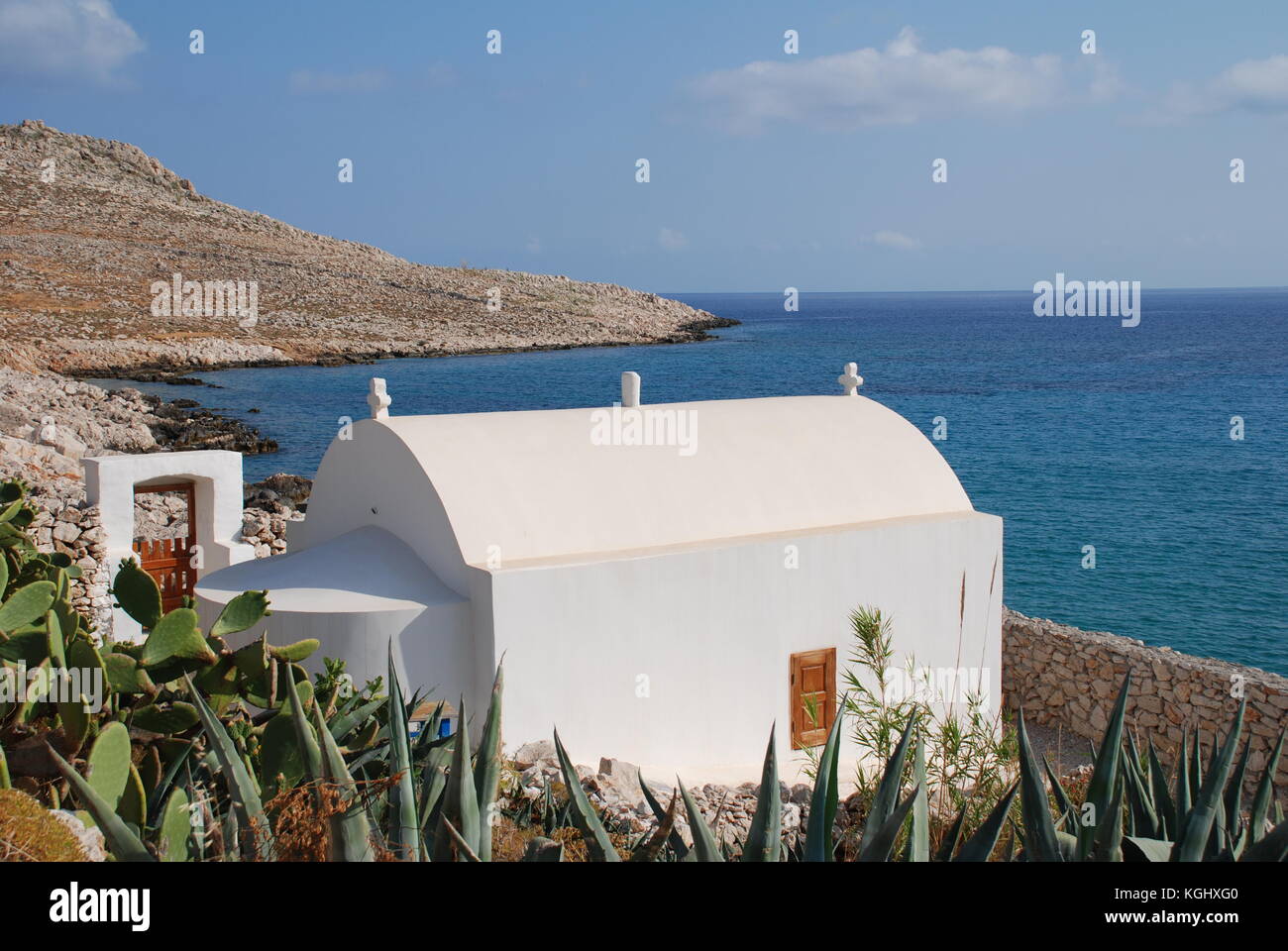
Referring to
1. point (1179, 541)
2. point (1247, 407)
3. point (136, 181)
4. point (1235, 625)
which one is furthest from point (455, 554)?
point (136, 181)

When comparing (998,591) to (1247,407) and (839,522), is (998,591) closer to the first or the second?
(839,522)

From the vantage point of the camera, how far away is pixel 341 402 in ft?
209

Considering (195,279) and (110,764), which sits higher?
(195,279)

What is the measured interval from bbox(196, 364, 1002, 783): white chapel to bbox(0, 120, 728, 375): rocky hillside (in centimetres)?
4595

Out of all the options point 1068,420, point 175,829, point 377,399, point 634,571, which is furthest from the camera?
point 1068,420

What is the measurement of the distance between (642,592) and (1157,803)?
6.83 meters

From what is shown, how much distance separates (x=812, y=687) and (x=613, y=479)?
9.89 feet

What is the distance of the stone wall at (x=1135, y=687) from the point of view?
13.8m

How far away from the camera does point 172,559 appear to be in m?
15.2

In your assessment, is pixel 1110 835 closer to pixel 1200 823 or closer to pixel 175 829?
pixel 1200 823

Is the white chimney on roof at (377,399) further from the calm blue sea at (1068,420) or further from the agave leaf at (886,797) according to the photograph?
the agave leaf at (886,797)

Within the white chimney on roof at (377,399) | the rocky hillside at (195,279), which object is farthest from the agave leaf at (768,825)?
the rocky hillside at (195,279)

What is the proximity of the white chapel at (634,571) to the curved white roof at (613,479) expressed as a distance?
0.08 feet

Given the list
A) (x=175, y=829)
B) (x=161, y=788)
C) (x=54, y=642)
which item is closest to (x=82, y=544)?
(x=54, y=642)
